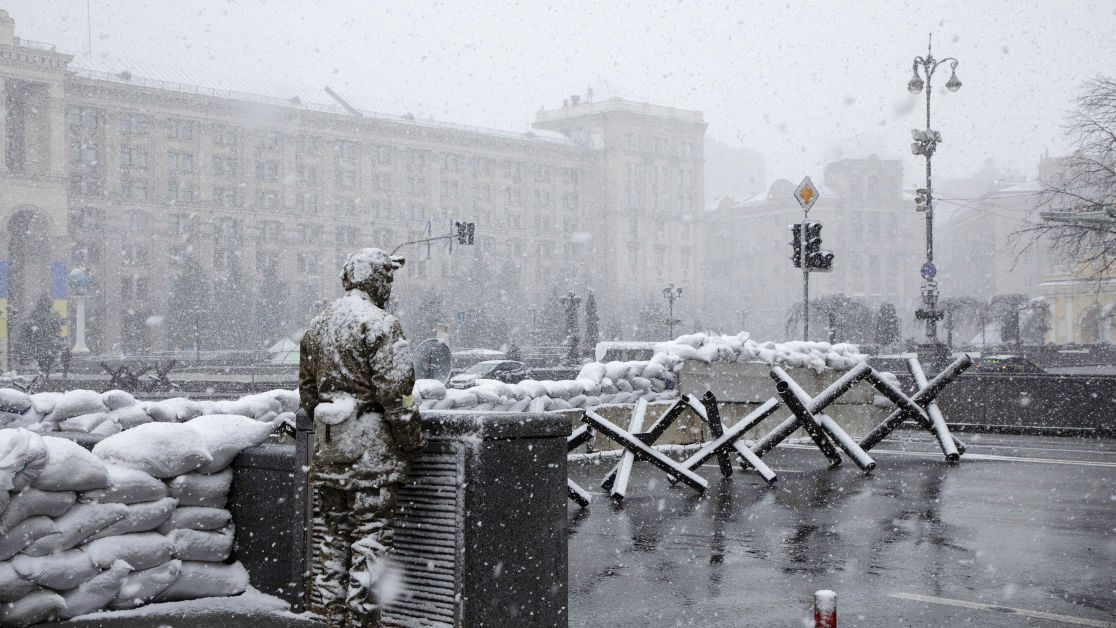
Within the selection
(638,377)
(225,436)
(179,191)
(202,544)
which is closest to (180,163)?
(179,191)

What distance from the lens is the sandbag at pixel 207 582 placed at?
6074 mm

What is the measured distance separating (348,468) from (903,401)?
355 inches

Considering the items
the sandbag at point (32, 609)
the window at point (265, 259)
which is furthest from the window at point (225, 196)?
the sandbag at point (32, 609)

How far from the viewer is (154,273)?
315 feet

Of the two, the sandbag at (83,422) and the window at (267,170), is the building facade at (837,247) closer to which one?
the window at (267,170)

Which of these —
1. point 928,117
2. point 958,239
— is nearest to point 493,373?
point 928,117

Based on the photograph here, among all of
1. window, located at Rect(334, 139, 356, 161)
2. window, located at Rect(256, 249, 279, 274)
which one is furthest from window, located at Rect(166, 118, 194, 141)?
window, located at Rect(334, 139, 356, 161)

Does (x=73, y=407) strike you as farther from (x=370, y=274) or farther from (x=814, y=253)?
(x=814, y=253)

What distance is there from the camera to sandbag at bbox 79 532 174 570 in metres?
5.78

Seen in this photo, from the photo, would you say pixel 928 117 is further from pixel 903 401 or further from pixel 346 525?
pixel 346 525

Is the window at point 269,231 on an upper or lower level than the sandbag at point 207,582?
upper

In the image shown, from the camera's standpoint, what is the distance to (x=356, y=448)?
15.9 ft

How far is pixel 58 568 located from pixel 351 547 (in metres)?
1.70

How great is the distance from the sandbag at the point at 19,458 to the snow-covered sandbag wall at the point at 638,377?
6250 millimetres
